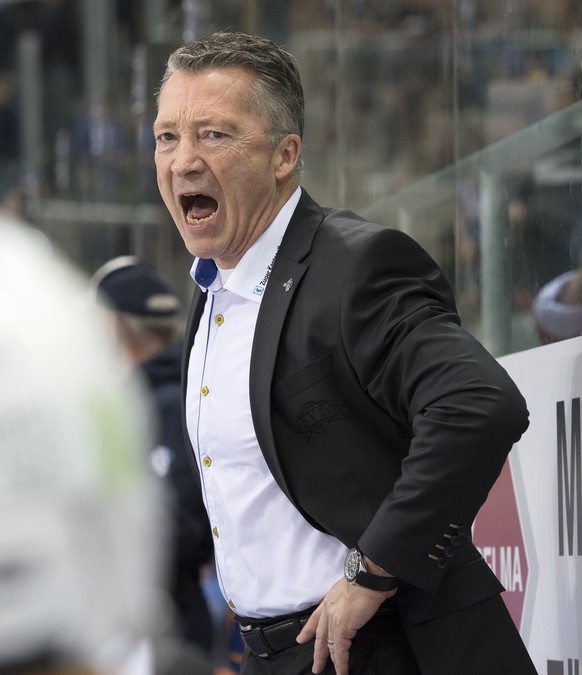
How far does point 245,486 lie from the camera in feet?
7.04

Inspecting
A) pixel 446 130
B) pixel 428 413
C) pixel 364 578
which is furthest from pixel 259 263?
pixel 446 130

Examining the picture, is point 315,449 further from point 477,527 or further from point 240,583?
point 477,527

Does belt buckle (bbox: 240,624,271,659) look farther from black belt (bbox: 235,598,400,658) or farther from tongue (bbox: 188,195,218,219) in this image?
tongue (bbox: 188,195,218,219)

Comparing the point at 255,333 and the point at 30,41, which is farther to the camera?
the point at 30,41

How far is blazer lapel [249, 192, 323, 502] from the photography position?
207 centimetres

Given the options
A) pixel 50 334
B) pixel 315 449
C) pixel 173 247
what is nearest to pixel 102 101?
pixel 173 247

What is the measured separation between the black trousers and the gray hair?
81 centimetres

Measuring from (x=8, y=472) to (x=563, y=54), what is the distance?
82.5 inches

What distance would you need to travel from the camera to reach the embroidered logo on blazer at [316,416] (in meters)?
2.06

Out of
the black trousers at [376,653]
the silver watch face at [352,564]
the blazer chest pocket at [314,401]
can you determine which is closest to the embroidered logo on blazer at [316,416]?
the blazer chest pocket at [314,401]

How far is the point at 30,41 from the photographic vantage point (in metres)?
12.1

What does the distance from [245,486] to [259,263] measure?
0.37 meters

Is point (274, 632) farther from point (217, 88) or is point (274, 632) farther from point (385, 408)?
point (217, 88)

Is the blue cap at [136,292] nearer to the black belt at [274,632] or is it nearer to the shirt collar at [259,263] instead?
→ the shirt collar at [259,263]
